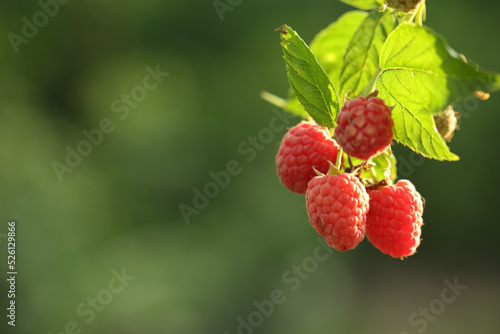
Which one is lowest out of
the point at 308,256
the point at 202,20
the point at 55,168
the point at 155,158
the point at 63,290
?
the point at 63,290

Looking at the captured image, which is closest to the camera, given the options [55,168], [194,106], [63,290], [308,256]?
[63,290]

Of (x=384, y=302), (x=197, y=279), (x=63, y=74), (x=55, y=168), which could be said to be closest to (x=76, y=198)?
(x=55, y=168)

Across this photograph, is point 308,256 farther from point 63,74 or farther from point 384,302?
point 63,74

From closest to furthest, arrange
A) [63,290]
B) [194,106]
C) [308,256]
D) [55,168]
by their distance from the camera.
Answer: [63,290] → [55,168] → [308,256] → [194,106]

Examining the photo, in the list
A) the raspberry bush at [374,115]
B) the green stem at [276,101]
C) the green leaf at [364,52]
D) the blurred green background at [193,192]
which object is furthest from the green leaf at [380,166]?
the blurred green background at [193,192]

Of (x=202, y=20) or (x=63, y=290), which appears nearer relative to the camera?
(x=63, y=290)

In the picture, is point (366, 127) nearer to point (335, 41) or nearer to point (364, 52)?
point (364, 52)

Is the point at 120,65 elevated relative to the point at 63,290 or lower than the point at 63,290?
elevated

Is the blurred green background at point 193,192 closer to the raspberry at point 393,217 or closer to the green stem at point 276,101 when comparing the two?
the green stem at point 276,101
